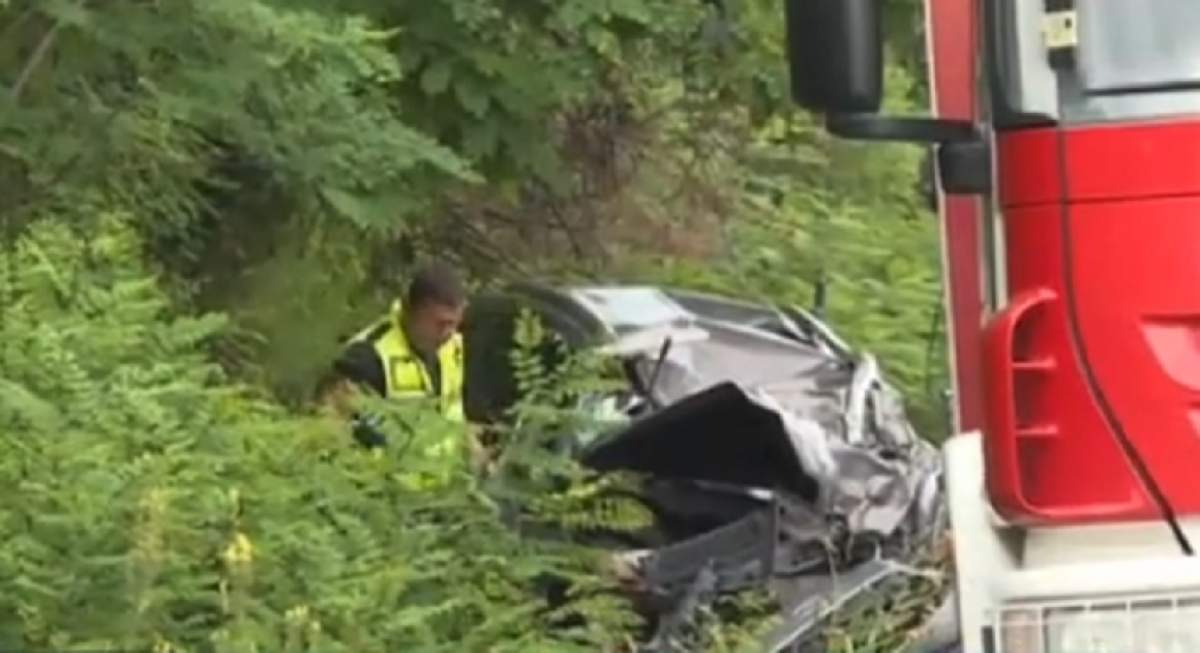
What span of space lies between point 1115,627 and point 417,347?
15.9ft

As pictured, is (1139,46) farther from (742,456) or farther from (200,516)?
(742,456)

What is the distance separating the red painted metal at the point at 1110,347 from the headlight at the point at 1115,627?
209 mm

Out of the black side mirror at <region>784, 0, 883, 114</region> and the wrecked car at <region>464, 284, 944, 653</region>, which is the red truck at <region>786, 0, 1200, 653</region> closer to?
the black side mirror at <region>784, 0, 883, 114</region>

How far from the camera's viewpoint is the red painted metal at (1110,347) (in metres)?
5.83

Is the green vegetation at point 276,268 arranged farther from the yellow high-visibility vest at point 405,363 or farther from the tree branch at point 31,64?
the yellow high-visibility vest at point 405,363

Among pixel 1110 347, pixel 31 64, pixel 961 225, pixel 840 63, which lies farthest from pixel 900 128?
pixel 31 64

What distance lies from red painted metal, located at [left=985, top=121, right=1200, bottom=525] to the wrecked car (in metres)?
2.94

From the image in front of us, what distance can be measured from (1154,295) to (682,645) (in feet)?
11.0

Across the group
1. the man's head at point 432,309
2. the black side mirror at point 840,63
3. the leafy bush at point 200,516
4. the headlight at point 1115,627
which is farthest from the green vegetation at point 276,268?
the headlight at point 1115,627

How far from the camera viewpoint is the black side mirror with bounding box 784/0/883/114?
5.74 meters

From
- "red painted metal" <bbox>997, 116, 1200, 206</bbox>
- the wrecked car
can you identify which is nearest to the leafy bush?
the wrecked car

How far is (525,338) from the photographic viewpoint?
9000 millimetres

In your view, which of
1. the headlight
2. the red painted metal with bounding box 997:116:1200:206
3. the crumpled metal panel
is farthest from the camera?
the crumpled metal panel

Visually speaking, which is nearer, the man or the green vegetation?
the green vegetation
